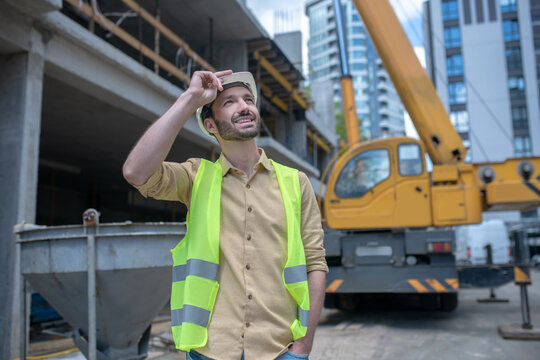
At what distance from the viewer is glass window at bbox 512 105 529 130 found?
4691 cm

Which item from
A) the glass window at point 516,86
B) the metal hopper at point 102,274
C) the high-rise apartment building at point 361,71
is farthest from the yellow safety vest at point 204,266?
the high-rise apartment building at point 361,71

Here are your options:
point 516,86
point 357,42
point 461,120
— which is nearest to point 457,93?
point 461,120

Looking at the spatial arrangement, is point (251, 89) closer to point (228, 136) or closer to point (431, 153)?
point (228, 136)

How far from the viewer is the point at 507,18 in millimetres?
48219

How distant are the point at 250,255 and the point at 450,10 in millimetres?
55392

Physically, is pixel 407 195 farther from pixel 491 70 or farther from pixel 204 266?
pixel 491 70

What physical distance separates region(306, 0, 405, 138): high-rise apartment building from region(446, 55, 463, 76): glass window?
157ft

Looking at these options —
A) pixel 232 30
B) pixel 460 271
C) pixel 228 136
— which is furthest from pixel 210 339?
pixel 232 30

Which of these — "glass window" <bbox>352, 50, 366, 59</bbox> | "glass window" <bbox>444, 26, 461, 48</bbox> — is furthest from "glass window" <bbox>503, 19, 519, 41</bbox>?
"glass window" <bbox>352, 50, 366, 59</bbox>

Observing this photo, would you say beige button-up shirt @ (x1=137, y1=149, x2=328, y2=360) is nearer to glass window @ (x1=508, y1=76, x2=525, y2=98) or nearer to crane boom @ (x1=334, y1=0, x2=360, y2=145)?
crane boom @ (x1=334, y1=0, x2=360, y2=145)

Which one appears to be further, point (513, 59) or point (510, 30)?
point (510, 30)

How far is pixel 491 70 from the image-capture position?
158 ft

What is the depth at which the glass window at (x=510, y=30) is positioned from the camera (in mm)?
47844

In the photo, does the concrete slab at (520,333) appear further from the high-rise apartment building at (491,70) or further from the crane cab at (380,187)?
the high-rise apartment building at (491,70)
